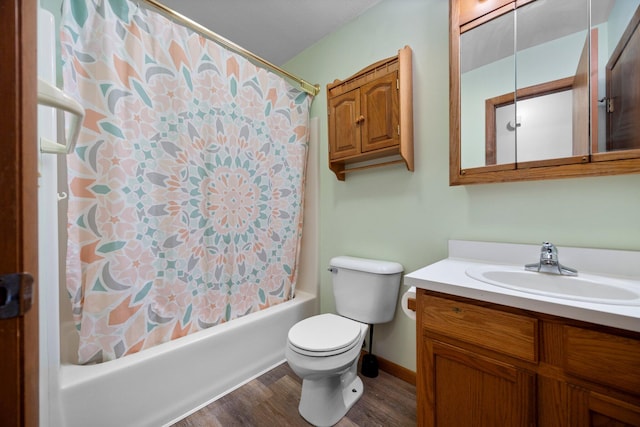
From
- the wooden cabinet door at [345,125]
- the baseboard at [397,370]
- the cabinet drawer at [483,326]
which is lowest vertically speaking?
the baseboard at [397,370]

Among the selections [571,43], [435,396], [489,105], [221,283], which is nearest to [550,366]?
[435,396]

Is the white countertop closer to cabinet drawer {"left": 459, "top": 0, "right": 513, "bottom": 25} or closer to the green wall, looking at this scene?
the green wall

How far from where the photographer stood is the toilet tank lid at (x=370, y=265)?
1.48 m

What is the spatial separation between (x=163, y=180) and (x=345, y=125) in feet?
3.70

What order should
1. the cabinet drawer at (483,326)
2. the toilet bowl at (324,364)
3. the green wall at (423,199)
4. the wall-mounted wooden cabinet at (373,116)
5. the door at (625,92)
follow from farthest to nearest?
the wall-mounted wooden cabinet at (373,116) < the toilet bowl at (324,364) < the green wall at (423,199) < the door at (625,92) < the cabinet drawer at (483,326)

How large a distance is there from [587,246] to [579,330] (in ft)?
1.76

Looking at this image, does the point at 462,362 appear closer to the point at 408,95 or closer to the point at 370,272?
the point at 370,272

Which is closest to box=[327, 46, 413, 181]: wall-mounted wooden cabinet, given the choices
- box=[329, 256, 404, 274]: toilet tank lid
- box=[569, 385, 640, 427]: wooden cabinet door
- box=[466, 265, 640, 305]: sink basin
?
box=[329, 256, 404, 274]: toilet tank lid

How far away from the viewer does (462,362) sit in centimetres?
88

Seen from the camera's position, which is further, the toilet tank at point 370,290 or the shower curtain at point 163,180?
the toilet tank at point 370,290

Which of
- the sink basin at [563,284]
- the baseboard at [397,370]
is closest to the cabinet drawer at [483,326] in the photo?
the sink basin at [563,284]

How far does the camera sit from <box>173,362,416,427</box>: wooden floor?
124 cm

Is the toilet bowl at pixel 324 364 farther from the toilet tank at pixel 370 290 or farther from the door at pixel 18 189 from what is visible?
the door at pixel 18 189

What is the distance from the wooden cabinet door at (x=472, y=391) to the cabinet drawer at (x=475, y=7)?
1.50 meters
